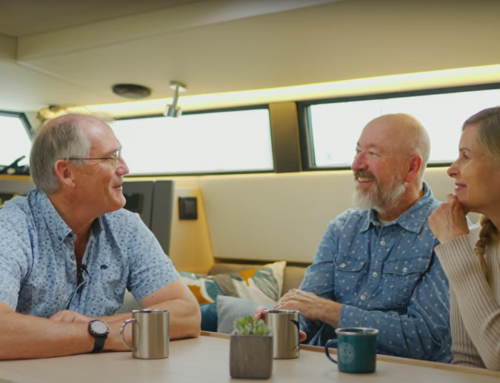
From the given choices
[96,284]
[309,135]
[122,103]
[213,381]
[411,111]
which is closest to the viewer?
[213,381]

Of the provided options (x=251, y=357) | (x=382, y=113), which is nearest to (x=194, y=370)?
(x=251, y=357)

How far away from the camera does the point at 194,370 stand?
1660mm

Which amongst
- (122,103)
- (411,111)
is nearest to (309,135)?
(411,111)

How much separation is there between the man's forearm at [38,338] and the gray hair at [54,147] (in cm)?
57

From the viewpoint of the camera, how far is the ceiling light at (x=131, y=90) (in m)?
4.25

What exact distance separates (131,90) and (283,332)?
2822mm

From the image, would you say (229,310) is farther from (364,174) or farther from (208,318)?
(364,174)

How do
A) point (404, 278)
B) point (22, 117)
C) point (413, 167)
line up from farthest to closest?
point (22, 117), point (413, 167), point (404, 278)

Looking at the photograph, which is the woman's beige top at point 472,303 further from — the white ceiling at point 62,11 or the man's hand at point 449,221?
the white ceiling at point 62,11

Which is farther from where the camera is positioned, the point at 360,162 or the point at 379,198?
the point at 360,162

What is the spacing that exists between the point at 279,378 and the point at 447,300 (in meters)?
1.07

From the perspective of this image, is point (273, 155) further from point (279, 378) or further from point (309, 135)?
point (279, 378)

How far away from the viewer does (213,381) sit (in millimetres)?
1539

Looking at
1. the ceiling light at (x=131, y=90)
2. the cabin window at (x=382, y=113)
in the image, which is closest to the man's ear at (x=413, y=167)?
the cabin window at (x=382, y=113)
